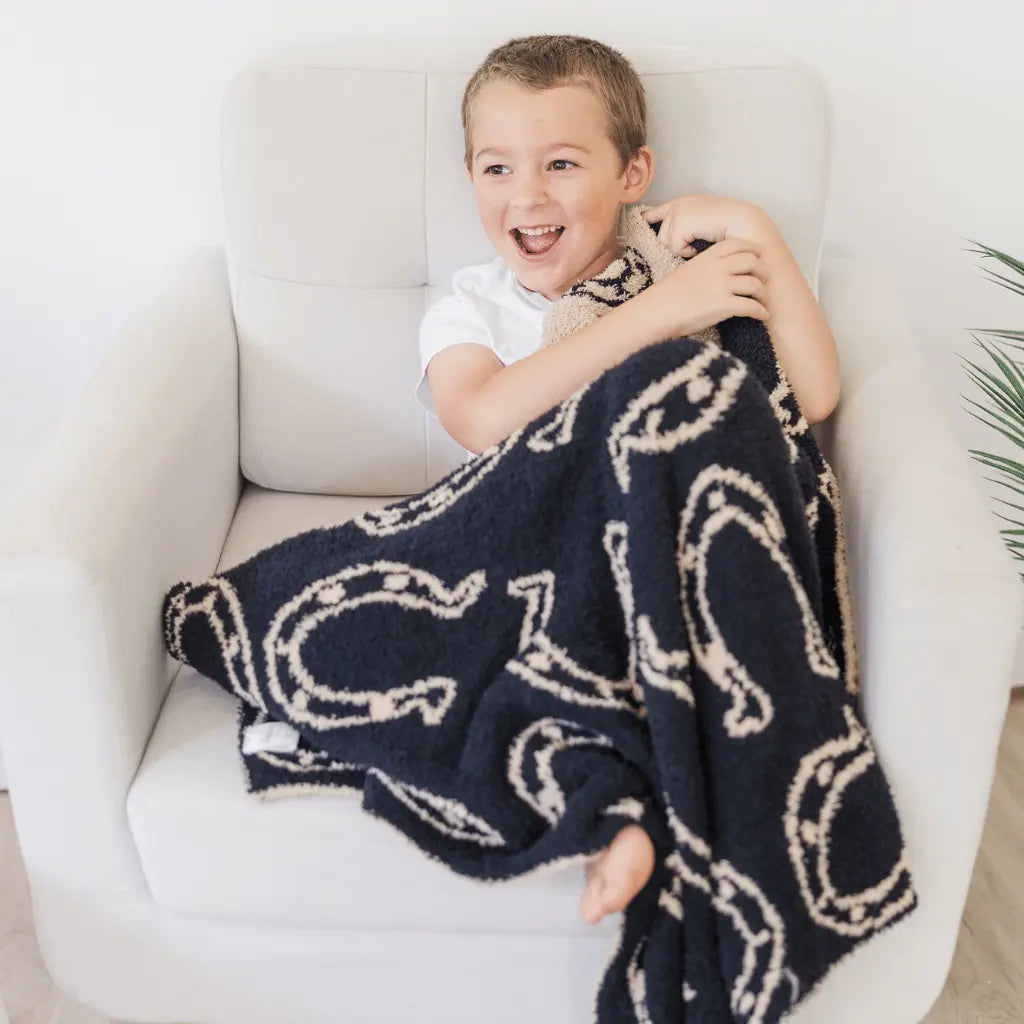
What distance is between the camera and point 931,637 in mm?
873

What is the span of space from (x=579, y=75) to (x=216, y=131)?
55 cm

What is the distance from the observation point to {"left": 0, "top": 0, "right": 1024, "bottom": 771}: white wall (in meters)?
1.42

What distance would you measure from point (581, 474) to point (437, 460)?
47 centimetres

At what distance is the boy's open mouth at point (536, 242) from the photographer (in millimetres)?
1253

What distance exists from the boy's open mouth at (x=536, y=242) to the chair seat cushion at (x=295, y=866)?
24.9 inches

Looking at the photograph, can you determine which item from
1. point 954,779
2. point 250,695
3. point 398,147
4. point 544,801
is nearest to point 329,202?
point 398,147

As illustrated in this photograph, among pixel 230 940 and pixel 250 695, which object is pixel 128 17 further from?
pixel 230 940

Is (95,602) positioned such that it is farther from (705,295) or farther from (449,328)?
(705,295)

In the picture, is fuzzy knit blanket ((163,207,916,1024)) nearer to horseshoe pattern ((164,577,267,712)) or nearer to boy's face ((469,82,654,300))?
horseshoe pattern ((164,577,267,712))

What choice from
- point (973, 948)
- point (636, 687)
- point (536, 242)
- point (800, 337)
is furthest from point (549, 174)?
point (973, 948)

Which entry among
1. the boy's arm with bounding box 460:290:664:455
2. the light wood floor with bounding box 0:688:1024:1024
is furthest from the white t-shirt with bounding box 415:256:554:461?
the light wood floor with bounding box 0:688:1024:1024

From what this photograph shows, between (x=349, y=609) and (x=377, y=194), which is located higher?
(x=377, y=194)

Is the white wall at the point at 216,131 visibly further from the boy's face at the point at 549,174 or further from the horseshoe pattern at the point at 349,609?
the horseshoe pattern at the point at 349,609

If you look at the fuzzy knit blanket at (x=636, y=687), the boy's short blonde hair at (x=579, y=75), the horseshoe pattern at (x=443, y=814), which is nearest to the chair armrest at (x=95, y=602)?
the fuzzy knit blanket at (x=636, y=687)
